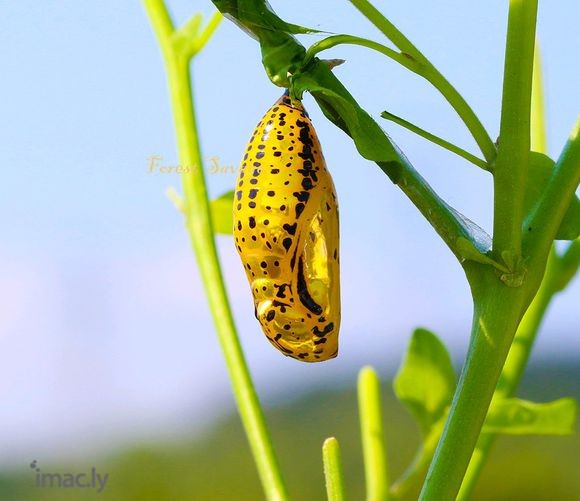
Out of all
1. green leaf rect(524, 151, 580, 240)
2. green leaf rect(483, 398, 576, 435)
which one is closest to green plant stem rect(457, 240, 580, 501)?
green leaf rect(483, 398, 576, 435)

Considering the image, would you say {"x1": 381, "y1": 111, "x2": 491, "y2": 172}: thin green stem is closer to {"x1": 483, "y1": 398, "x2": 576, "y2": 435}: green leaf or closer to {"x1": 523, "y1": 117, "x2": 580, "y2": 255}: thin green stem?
{"x1": 523, "y1": 117, "x2": 580, "y2": 255}: thin green stem

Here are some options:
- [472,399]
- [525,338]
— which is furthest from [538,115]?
[472,399]

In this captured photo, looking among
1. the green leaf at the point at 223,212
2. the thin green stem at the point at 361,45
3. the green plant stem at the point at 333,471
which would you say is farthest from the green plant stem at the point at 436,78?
the green leaf at the point at 223,212

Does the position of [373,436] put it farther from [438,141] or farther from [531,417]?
[438,141]

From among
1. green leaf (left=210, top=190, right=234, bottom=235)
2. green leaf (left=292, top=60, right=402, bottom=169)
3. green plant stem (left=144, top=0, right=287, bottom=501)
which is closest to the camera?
green leaf (left=292, top=60, right=402, bottom=169)

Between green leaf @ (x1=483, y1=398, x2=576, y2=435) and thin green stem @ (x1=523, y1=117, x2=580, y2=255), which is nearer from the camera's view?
thin green stem @ (x1=523, y1=117, x2=580, y2=255)

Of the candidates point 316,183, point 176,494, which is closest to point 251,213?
point 316,183

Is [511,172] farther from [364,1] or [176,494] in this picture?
[176,494]
